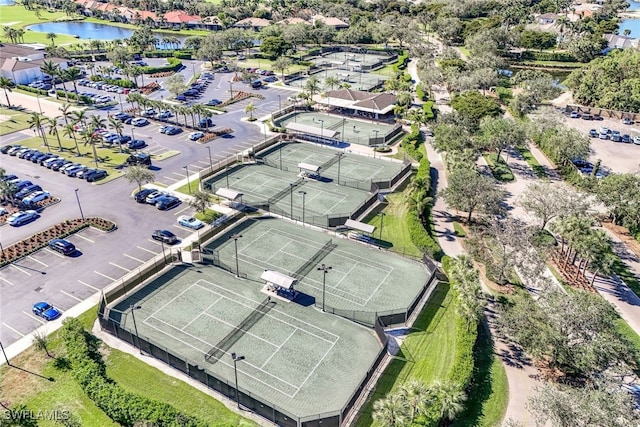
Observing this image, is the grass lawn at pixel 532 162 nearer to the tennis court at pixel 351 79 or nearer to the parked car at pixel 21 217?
the tennis court at pixel 351 79

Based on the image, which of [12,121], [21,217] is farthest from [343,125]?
[12,121]

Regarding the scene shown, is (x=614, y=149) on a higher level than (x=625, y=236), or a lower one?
higher

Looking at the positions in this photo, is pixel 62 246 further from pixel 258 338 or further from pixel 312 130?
pixel 312 130

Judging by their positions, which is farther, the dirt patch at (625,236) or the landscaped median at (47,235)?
the dirt patch at (625,236)

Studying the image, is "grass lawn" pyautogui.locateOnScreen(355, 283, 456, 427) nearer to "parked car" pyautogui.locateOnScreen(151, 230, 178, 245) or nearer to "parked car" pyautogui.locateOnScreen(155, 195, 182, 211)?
"parked car" pyautogui.locateOnScreen(151, 230, 178, 245)

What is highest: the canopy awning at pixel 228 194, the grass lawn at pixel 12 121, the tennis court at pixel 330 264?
the canopy awning at pixel 228 194

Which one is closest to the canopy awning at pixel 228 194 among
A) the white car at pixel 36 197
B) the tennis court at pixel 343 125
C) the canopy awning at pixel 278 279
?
the canopy awning at pixel 278 279
